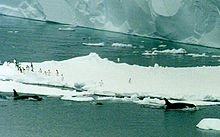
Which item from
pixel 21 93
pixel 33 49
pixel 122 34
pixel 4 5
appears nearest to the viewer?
pixel 21 93

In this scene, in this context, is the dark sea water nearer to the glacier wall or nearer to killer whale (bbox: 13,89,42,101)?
killer whale (bbox: 13,89,42,101)

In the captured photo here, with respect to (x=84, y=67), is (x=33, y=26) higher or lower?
higher

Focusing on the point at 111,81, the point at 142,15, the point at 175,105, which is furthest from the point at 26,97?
the point at 142,15

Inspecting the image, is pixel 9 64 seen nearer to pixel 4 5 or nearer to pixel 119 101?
pixel 119 101

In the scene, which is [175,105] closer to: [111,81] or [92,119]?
[92,119]

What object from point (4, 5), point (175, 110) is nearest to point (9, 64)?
point (175, 110)

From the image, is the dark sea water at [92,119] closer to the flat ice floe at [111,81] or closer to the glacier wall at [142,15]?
the flat ice floe at [111,81]
